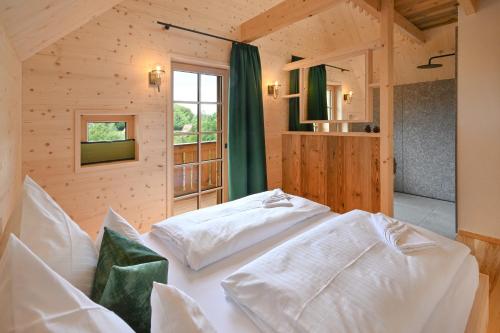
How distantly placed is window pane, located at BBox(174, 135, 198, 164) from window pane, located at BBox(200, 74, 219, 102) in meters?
0.52

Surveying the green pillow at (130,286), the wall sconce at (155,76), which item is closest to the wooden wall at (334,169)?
the wall sconce at (155,76)

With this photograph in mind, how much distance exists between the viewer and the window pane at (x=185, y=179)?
3395 mm

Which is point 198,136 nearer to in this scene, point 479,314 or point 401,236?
point 401,236

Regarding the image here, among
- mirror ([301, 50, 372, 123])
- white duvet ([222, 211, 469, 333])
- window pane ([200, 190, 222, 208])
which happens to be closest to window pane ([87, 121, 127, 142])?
window pane ([200, 190, 222, 208])

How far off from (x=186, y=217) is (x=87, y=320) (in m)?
1.24

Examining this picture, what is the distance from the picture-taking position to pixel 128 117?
296 cm

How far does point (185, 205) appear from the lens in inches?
137

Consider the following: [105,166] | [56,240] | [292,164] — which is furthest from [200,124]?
[56,240]

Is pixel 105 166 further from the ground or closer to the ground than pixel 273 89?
closer to the ground

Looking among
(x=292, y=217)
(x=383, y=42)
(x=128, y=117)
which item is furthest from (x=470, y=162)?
(x=128, y=117)

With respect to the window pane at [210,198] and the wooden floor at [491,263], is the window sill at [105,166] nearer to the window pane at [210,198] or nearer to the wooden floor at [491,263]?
the window pane at [210,198]

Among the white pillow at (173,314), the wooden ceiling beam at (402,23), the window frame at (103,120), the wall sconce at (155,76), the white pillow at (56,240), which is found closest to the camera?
the white pillow at (173,314)

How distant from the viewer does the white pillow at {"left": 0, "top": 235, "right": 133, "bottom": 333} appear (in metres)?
0.59

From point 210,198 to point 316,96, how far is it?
2.11m
